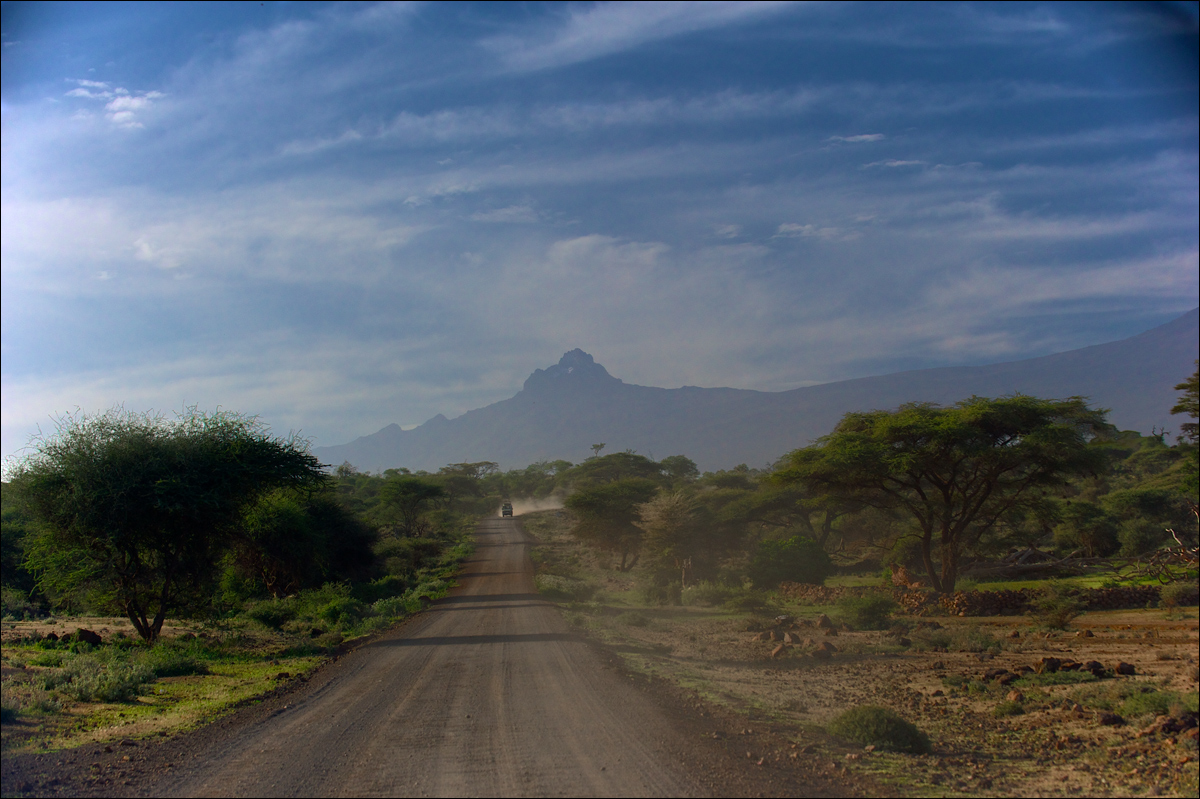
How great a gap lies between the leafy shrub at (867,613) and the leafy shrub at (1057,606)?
11.9ft

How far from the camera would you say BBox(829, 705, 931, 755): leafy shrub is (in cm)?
709

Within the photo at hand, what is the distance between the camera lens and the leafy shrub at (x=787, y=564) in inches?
1022

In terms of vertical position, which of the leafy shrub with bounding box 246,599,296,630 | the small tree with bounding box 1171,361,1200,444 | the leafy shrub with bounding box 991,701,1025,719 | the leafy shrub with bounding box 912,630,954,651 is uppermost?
the small tree with bounding box 1171,361,1200,444

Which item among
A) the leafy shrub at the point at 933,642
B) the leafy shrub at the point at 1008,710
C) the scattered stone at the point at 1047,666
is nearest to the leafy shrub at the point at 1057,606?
the leafy shrub at the point at 933,642

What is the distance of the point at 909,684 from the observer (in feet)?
35.9

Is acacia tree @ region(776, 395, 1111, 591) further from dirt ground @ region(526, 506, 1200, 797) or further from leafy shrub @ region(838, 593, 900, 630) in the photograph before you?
dirt ground @ region(526, 506, 1200, 797)

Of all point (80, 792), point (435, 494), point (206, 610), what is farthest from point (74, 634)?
point (435, 494)

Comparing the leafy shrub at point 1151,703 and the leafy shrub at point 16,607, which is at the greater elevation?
the leafy shrub at point 1151,703

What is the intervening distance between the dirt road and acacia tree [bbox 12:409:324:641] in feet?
20.6

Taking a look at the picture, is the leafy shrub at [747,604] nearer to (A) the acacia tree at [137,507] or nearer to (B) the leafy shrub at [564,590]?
(B) the leafy shrub at [564,590]

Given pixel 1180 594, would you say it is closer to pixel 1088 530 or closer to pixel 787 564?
pixel 1088 530

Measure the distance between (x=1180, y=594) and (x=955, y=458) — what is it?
6.88 m

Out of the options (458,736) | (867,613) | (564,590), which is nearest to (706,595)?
(564,590)

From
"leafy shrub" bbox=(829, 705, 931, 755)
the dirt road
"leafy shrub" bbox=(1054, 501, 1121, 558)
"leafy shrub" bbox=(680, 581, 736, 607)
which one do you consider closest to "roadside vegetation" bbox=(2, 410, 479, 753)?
the dirt road
